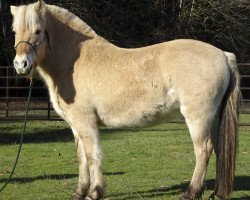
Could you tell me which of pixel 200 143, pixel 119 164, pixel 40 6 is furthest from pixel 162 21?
pixel 200 143

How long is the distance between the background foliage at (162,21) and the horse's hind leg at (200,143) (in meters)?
19.3

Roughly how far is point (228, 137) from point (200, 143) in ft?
1.09

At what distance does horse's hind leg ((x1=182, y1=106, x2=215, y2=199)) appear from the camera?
251 inches

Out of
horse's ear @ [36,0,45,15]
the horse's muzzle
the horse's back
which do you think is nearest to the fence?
horse's ear @ [36,0,45,15]

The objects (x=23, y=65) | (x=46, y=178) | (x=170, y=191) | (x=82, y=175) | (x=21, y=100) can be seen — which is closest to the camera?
(x=23, y=65)

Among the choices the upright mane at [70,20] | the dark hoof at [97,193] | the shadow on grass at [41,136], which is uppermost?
the upright mane at [70,20]

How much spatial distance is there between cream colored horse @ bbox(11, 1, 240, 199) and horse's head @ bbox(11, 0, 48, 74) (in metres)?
0.01

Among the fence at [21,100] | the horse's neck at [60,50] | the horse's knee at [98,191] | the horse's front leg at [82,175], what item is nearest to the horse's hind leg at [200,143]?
the horse's knee at [98,191]

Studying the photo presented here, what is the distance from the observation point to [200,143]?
645 cm

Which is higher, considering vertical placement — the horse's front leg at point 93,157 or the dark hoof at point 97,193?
the horse's front leg at point 93,157

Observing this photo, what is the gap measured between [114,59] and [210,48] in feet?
3.70

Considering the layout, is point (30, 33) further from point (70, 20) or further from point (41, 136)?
point (41, 136)

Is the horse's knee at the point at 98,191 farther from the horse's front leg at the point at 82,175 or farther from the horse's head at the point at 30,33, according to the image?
the horse's head at the point at 30,33

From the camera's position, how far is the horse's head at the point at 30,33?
6.48 m
